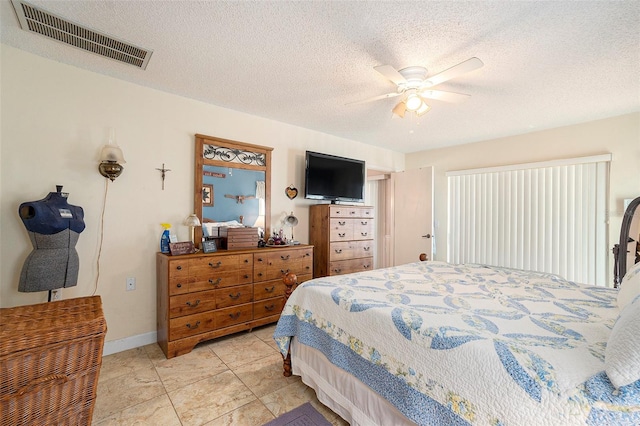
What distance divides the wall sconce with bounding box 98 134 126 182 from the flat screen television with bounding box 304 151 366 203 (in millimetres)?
1960

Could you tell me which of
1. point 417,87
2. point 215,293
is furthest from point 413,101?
point 215,293

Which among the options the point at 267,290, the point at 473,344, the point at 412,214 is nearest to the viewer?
the point at 473,344

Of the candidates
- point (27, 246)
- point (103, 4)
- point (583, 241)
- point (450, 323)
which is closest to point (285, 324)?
point (450, 323)

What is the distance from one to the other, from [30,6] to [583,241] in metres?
5.36

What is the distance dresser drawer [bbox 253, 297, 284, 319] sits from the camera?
9.17 ft

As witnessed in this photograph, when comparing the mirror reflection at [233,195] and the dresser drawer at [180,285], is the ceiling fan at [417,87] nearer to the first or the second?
the mirror reflection at [233,195]

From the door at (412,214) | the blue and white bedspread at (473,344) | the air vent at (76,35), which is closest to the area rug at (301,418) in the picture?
the blue and white bedspread at (473,344)

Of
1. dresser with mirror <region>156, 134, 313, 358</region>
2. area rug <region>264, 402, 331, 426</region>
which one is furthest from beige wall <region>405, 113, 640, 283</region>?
area rug <region>264, 402, 331, 426</region>

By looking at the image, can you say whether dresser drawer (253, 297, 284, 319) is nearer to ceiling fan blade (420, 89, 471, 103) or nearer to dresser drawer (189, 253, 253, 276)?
dresser drawer (189, 253, 253, 276)

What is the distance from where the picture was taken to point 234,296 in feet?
8.69

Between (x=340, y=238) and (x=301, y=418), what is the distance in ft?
7.28

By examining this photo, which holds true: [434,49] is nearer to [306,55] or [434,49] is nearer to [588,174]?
[306,55]

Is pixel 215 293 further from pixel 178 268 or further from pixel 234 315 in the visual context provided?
pixel 178 268

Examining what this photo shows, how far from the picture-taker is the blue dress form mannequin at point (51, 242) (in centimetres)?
188
